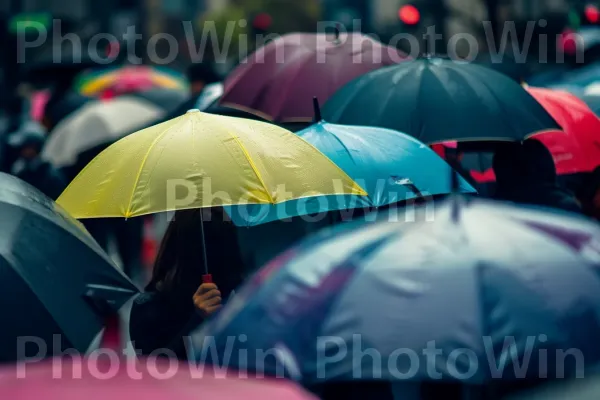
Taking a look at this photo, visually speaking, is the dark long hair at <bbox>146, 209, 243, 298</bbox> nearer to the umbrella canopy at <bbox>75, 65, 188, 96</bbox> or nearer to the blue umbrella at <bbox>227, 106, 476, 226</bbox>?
the blue umbrella at <bbox>227, 106, 476, 226</bbox>

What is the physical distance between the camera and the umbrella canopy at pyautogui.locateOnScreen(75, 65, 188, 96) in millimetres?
21625

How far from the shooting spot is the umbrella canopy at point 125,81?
21.6 meters

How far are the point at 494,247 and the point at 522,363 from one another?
13.4 inches

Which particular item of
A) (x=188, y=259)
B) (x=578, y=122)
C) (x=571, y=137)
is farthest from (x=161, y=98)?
(x=188, y=259)

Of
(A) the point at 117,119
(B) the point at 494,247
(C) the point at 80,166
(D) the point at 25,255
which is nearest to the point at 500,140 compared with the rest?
(D) the point at 25,255

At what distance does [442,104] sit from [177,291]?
2226mm

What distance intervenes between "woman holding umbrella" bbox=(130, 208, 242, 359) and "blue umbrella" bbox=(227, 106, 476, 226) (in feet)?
1.59

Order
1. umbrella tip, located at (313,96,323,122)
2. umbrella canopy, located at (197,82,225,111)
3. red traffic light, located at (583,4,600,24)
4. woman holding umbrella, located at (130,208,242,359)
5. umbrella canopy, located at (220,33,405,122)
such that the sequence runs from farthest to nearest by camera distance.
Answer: red traffic light, located at (583,4,600,24) < umbrella canopy, located at (197,82,225,111) < umbrella canopy, located at (220,33,405,122) < umbrella tip, located at (313,96,323,122) < woman holding umbrella, located at (130,208,242,359)

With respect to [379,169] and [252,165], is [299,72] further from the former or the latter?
[252,165]

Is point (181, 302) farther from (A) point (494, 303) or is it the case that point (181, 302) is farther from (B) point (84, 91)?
(B) point (84, 91)

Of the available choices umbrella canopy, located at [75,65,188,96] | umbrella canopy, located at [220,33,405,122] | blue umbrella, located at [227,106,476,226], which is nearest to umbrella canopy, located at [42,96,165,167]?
umbrella canopy, located at [220,33,405,122]

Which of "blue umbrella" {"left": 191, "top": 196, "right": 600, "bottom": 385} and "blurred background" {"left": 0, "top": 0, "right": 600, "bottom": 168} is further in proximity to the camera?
"blurred background" {"left": 0, "top": 0, "right": 600, "bottom": 168}

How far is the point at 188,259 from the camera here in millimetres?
6863

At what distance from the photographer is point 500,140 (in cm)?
822
